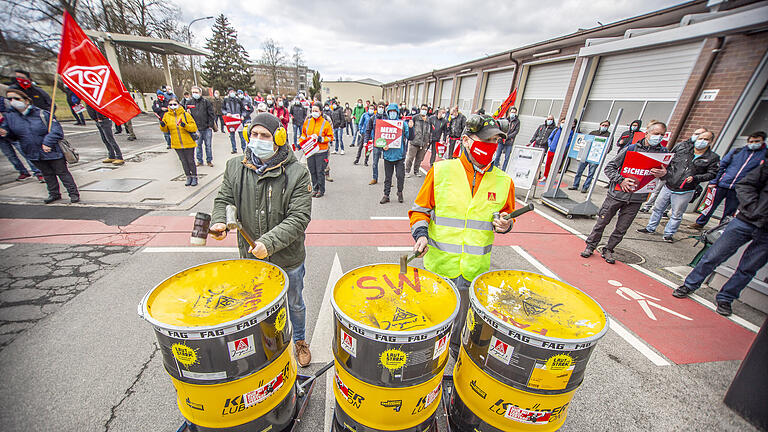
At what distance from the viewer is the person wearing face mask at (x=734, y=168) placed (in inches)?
207

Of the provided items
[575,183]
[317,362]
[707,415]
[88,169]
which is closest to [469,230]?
[317,362]

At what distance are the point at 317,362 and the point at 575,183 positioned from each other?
10571 millimetres

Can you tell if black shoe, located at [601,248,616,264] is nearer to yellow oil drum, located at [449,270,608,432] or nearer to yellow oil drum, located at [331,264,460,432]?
yellow oil drum, located at [449,270,608,432]

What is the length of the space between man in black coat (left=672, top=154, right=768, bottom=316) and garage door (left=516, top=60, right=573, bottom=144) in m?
10.2

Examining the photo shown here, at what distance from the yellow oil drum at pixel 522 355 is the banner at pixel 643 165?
3.83m

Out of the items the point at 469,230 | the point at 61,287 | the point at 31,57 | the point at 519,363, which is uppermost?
the point at 31,57

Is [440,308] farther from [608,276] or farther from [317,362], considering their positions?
[608,276]

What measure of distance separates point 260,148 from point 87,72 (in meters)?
4.64

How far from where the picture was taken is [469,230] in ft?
7.49

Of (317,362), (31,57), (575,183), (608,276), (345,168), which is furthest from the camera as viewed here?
(345,168)

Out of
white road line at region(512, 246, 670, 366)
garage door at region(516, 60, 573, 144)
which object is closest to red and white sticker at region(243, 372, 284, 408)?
white road line at region(512, 246, 670, 366)

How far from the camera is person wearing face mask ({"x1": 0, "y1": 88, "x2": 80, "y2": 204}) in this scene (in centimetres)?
536

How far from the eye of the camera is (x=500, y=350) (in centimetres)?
167

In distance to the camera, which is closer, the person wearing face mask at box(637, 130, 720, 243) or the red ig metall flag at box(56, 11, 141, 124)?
the red ig metall flag at box(56, 11, 141, 124)
